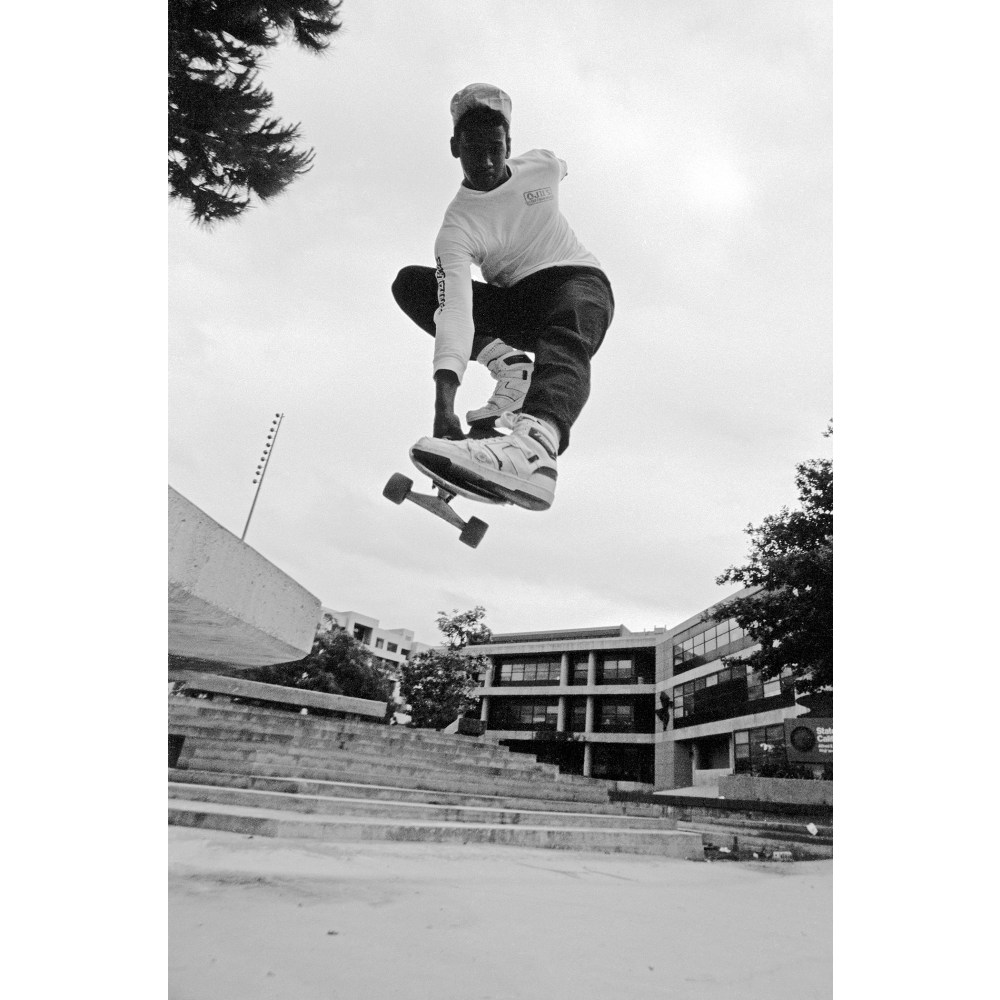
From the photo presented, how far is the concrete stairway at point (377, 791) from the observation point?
213cm

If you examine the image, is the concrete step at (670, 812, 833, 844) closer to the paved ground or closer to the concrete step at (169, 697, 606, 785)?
the concrete step at (169, 697, 606, 785)

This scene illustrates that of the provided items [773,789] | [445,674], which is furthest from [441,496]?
[773,789]

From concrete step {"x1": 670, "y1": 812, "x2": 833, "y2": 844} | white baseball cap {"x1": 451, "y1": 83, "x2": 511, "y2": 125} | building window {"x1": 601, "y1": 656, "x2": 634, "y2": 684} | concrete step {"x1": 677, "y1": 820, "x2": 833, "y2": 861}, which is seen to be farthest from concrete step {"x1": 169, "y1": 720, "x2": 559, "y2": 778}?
building window {"x1": 601, "y1": 656, "x2": 634, "y2": 684}

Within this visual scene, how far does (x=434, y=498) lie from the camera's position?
2082 millimetres

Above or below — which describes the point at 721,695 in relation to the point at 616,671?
above

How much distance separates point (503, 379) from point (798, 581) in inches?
145

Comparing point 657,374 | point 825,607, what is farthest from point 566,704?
point 657,374

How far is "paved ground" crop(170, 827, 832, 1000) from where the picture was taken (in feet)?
3.70

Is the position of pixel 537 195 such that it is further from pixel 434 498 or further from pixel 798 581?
pixel 798 581

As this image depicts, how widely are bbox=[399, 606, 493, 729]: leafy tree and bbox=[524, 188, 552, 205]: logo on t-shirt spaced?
154 cm
